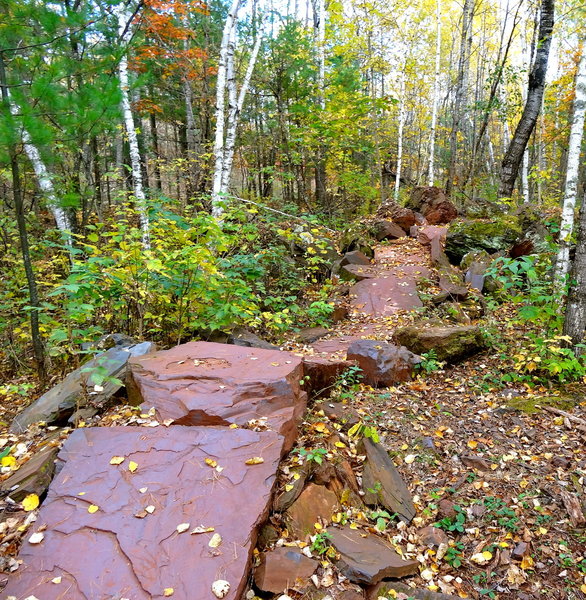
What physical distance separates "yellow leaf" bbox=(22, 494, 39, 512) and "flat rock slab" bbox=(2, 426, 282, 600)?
0.62 feet

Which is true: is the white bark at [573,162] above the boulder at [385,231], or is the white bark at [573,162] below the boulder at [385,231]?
above

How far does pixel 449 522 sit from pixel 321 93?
1331cm

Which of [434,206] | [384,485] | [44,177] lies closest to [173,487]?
[384,485]

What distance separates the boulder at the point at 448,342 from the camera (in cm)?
563

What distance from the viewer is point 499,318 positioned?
275 inches

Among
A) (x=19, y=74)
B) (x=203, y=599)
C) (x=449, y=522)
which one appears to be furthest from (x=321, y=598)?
(x=19, y=74)

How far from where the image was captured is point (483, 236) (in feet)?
32.1

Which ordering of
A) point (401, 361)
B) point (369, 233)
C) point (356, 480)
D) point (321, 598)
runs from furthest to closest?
1. point (369, 233)
2. point (401, 361)
3. point (356, 480)
4. point (321, 598)

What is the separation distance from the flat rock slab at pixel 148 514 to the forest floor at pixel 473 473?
0.29 meters

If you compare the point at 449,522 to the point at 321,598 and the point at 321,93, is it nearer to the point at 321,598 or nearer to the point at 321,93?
the point at 321,598

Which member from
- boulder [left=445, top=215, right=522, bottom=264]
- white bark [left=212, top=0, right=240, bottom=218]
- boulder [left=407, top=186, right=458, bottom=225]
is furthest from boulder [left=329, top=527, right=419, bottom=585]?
boulder [left=407, top=186, right=458, bottom=225]

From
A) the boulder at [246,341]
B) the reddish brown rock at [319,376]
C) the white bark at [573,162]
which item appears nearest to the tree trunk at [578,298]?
the white bark at [573,162]

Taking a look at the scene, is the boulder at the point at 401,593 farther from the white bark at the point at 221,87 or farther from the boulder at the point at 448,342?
the white bark at the point at 221,87

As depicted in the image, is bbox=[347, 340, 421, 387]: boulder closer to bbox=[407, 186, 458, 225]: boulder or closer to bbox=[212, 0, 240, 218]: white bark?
bbox=[212, 0, 240, 218]: white bark
